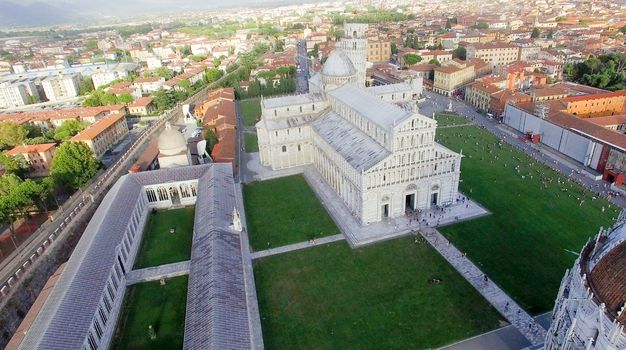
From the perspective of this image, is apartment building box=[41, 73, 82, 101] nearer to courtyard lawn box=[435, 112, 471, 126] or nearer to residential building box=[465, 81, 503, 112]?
courtyard lawn box=[435, 112, 471, 126]

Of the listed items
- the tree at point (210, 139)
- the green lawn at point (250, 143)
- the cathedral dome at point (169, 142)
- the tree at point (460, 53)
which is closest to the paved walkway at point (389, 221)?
the cathedral dome at point (169, 142)

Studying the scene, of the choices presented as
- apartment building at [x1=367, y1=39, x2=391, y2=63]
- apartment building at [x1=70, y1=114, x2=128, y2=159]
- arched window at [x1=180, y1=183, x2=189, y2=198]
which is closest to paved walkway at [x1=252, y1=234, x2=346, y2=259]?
arched window at [x1=180, y1=183, x2=189, y2=198]

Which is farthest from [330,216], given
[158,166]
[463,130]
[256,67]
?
[256,67]

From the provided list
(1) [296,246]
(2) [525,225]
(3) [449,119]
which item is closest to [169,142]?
(1) [296,246]

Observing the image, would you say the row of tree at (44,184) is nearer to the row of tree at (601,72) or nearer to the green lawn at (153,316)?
the green lawn at (153,316)

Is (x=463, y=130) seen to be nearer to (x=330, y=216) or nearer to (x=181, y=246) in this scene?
(x=330, y=216)
